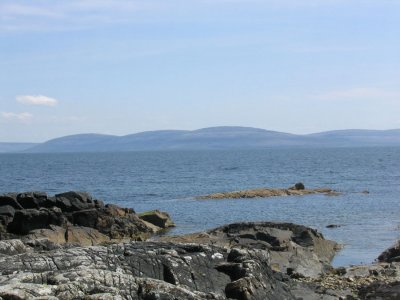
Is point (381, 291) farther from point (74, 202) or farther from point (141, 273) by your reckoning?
point (74, 202)

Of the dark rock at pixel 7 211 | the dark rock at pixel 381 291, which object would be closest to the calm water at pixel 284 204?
the dark rock at pixel 381 291

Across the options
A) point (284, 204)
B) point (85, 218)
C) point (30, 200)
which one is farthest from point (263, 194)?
point (85, 218)

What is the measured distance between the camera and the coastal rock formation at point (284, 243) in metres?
28.2

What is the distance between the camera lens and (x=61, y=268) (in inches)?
715

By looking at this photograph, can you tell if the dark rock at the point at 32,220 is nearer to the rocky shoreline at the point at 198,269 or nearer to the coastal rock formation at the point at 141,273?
the rocky shoreline at the point at 198,269

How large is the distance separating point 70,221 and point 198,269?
22868 mm

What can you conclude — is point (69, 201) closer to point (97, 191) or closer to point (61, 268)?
point (61, 268)

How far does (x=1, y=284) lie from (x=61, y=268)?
8.85 feet

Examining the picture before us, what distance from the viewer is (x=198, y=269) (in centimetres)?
1988

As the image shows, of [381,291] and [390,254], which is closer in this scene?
[381,291]

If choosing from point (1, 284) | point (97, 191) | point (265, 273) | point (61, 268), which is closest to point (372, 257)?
point (265, 273)

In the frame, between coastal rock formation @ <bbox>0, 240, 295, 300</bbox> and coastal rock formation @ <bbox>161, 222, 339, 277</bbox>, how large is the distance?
6758 mm

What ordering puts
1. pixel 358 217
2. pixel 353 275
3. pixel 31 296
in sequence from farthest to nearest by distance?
1. pixel 358 217
2. pixel 353 275
3. pixel 31 296

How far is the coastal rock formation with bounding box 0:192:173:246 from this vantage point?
123ft
